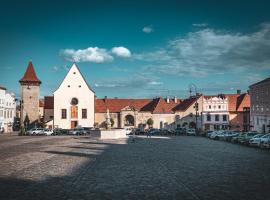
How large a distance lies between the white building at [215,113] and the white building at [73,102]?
26.8 metres

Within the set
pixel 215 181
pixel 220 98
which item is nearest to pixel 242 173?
pixel 215 181

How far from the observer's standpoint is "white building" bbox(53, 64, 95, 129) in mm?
80125

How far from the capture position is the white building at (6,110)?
75312 millimetres

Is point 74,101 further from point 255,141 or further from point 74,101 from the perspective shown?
point 255,141

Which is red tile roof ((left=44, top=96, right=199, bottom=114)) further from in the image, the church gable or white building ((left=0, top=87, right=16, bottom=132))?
white building ((left=0, top=87, right=16, bottom=132))

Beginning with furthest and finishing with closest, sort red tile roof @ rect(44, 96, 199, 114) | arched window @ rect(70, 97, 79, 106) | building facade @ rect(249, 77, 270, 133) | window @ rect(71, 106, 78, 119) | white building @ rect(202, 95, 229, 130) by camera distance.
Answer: red tile roof @ rect(44, 96, 199, 114) < arched window @ rect(70, 97, 79, 106) < window @ rect(71, 106, 78, 119) < white building @ rect(202, 95, 229, 130) < building facade @ rect(249, 77, 270, 133)

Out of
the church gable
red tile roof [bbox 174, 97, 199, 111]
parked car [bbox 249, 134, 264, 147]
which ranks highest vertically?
the church gable

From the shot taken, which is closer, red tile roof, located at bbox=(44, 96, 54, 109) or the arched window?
the arched window

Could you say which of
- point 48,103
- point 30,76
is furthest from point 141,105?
point 30,76

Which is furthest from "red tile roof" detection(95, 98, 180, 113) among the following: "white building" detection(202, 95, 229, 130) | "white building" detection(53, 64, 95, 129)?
"white building" detection(202, 95, 229, 130)

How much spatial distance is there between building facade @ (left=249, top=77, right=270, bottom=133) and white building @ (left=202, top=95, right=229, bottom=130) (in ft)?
40.7

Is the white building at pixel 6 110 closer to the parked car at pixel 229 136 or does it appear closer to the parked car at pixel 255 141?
the parked car at pixel 229 136

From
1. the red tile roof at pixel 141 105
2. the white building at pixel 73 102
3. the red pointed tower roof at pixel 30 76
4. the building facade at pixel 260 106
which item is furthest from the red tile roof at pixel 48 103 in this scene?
the building facade at pixel 260 106

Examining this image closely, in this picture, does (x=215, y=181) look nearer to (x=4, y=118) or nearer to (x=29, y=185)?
(x=29, y=185)
